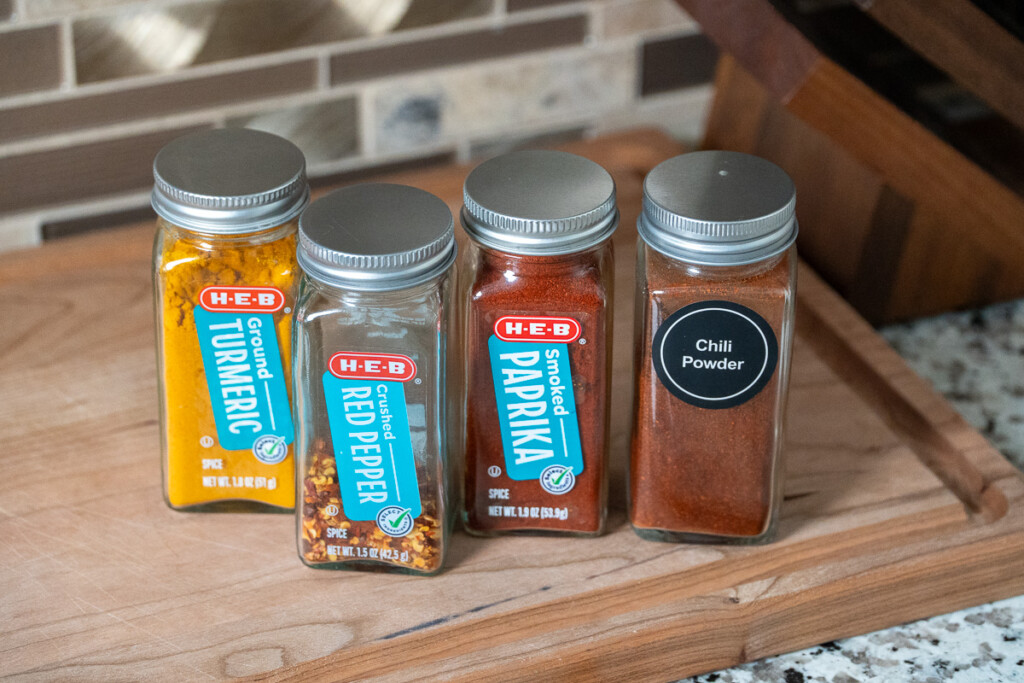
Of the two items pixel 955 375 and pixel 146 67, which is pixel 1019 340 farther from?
pixel 146 67

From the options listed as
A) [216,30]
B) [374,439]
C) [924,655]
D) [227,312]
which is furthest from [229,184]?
[924,655]

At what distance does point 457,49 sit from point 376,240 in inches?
22.1

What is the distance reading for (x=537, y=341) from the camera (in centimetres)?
74

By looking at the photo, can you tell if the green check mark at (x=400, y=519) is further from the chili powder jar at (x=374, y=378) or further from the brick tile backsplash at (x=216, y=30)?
the brick tile backsplash at (x=216, y=30)

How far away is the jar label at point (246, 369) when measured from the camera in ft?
2.48

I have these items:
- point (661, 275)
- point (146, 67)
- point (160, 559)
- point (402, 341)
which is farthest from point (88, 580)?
point (146, 67)

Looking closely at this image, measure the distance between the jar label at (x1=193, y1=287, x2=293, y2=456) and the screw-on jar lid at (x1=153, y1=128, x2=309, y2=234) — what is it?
5 cm

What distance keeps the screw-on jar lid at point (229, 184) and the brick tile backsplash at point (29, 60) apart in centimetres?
35

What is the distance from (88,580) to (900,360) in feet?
2.10

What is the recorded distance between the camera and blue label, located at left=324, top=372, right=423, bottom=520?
0.72 m

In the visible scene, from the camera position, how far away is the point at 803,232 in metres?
1.12

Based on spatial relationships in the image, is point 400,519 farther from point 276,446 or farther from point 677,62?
point 677,62

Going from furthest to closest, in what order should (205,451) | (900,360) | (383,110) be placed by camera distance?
(383,110) < (900,360) < (205,451)

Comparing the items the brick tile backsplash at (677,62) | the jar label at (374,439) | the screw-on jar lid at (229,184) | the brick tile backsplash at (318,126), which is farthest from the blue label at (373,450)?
the brick tile backsplash at (677,62)
